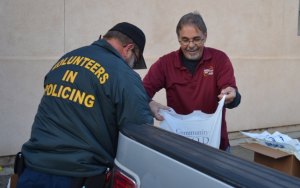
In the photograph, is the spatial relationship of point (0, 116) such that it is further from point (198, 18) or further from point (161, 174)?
point (161, 174)

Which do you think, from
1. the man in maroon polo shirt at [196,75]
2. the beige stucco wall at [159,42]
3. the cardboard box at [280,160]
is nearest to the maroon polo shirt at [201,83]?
the man in maroon polo shirt at [196,75]

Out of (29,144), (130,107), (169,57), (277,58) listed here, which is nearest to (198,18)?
(169,57)

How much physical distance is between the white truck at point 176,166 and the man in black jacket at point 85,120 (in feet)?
0.37

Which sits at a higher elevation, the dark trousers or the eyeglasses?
the eyeglasses

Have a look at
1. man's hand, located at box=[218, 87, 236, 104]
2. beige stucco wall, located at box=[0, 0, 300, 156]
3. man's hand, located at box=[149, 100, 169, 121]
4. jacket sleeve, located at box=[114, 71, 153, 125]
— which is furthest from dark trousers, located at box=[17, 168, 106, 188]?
beige stucco wall, located at box=[0, 0, 300, 156]

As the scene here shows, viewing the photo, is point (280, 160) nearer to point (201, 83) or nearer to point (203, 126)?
point (203, 126)

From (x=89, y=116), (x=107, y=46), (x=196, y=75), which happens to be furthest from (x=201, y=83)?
(x=89, y=116)

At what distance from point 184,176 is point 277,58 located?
22.0 feet

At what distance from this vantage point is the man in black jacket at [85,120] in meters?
2.23

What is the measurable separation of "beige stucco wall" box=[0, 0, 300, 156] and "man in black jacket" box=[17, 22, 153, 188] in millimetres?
3327

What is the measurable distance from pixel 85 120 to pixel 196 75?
1.11 metres

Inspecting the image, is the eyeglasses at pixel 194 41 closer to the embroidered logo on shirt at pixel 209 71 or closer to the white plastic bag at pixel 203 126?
the embroidered logo on shirt at pixel 209 71

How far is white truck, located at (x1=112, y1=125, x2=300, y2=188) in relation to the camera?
1.52 meters

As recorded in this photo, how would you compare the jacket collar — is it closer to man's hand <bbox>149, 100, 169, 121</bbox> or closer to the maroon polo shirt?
man's hand <bbox>149, 100, 169, 121</bbox>
